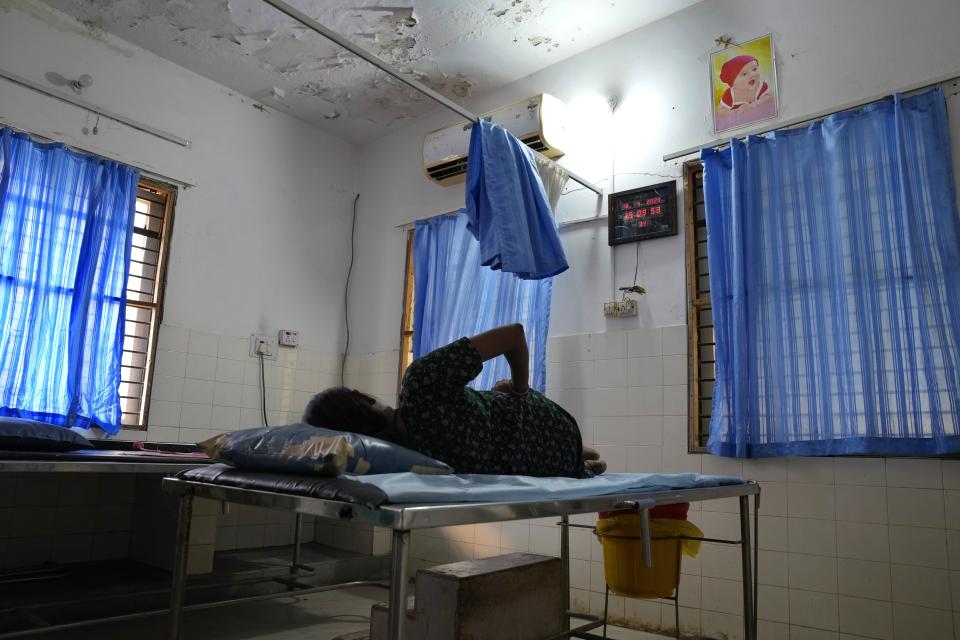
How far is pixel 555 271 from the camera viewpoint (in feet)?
11.1

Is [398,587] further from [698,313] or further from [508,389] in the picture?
[698,313]

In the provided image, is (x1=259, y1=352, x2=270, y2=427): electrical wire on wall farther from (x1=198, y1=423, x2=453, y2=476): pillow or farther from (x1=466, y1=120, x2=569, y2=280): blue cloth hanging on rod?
(x1=198, y1=423, x2=453, y2=476): pillow

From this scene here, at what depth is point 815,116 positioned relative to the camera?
312cm

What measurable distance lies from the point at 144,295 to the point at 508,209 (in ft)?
7.80

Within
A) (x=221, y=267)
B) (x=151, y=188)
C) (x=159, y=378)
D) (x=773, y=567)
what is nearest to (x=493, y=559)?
(x=773, y=567)

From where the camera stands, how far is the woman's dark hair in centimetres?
196

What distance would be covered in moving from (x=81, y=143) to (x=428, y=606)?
330 cm

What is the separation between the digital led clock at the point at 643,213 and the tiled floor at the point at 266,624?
1974 mm

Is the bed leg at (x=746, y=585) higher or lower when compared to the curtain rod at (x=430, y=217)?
lower

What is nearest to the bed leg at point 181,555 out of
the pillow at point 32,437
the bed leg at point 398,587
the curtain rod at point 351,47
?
the bed leg at point 398,587

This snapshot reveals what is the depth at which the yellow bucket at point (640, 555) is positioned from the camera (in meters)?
2.48

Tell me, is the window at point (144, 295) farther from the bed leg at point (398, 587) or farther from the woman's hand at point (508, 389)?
the bed leg at point (398, 587)

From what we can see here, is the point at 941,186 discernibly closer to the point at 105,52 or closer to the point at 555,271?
the point at 555,271

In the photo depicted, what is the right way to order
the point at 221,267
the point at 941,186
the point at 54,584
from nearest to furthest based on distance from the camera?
the point at 941,186, the point at 54,584, the point at 221,267
